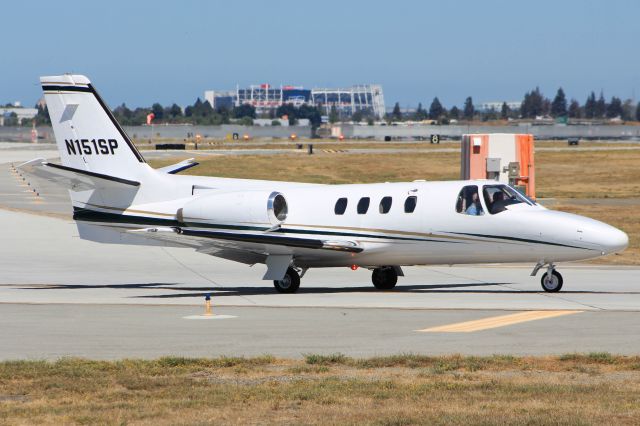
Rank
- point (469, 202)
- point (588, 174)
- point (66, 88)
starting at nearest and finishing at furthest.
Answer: point (469, 202) → point (66, 88) → point (588, 174)

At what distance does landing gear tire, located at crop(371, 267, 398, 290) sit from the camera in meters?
28.3

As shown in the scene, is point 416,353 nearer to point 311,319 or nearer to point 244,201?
point 311,319

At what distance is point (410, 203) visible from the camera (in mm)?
27125

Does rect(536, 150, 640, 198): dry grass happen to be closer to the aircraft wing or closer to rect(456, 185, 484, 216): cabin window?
rect(456, 185, 484, 216): cabin window

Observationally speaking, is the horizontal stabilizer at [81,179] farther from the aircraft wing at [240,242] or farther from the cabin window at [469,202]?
the cabin window at [469,202]

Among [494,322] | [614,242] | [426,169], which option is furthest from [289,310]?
[426,169]

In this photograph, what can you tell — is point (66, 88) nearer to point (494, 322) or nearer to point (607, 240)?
point (494, 322)

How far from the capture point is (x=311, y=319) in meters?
22.1

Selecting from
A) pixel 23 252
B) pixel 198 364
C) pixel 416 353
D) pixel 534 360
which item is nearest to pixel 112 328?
pixel 198 364

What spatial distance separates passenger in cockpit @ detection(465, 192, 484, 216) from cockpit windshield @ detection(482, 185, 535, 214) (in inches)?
6.9

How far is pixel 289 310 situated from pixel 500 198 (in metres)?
6.10

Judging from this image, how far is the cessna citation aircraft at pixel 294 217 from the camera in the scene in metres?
26.3

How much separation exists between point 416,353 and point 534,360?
1879 millimetres

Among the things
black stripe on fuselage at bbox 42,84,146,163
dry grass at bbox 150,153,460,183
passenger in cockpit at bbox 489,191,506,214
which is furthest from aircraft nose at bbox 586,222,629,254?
dry grass at bbox 150,153,460,183
